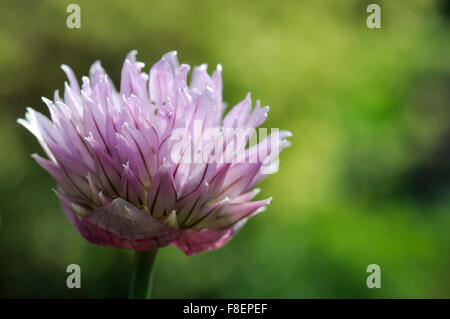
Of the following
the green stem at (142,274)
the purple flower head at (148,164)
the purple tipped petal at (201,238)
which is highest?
the purple flower head at (148,164)

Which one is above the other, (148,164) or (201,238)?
(148,164)

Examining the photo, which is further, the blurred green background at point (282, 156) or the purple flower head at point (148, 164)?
the blurred green background at point (282, 156)

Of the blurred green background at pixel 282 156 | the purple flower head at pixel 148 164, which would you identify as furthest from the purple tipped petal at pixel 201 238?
the blurred green background at pixel 282 156

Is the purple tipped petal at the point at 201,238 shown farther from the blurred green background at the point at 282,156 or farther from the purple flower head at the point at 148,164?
the blurred green background at the point at 282,156

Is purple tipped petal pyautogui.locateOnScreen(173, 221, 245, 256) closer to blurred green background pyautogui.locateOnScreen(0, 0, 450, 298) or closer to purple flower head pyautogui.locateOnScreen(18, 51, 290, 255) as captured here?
purple flower head pyautogui.locateOnScreen(18, 51, 290, 255)

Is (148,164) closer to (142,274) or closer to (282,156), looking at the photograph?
(142,274)

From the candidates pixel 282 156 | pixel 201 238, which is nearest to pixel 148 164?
pixel 201 238
